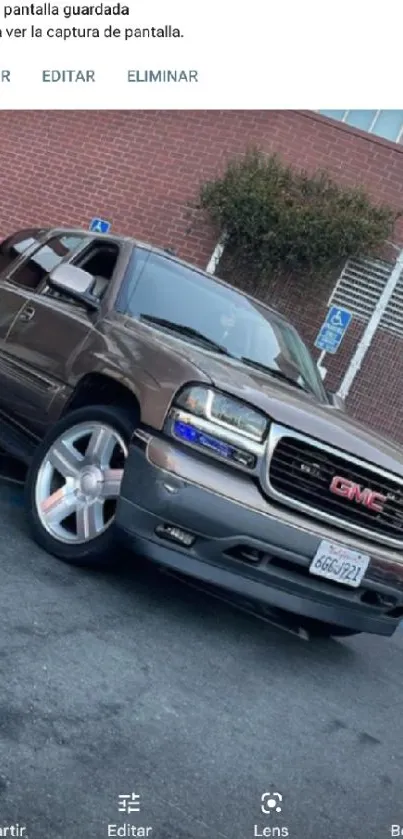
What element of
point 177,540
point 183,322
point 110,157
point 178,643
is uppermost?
point 110,157

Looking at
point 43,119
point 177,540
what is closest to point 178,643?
point 177,540

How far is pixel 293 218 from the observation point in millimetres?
17875

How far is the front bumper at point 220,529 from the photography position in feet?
12.8

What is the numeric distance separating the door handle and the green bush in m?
12.9

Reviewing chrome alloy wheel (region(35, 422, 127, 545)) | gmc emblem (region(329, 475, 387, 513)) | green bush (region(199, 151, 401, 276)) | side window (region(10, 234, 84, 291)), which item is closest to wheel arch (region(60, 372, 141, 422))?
chrome alloy wheel (region(35, 422, 127, 545))

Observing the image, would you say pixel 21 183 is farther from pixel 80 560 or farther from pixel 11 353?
pixel 80 560

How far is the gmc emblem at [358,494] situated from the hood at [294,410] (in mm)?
127

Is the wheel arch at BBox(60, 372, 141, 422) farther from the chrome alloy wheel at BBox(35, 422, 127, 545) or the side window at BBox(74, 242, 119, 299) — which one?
the side window at BBox(74, 242, 119, 299)

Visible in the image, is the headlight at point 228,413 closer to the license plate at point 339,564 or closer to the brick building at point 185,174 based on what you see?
the license plate at point 339,564

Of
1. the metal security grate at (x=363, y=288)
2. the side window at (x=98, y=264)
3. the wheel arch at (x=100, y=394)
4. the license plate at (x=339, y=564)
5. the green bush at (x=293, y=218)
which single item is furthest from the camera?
the metal security grate at (x=363, y=288)

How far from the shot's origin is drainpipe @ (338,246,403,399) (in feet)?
59.3

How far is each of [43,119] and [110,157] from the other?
2.17 meters

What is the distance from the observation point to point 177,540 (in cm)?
398

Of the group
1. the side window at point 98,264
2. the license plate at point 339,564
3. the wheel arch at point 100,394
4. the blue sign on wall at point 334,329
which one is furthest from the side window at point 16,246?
the blue sign on wall at point 334,329
